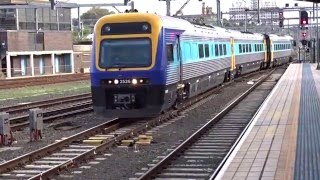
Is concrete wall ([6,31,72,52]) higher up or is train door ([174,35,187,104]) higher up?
concrete wall ([6,31,72,52])

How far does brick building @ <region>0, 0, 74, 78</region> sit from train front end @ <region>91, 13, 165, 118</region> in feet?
127

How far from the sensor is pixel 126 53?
15.4 meters

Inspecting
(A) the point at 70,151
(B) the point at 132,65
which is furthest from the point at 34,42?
(A) the point at 70,151

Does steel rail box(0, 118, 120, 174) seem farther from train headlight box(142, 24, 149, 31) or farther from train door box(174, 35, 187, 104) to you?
train door box(174, 35, 187, 104)

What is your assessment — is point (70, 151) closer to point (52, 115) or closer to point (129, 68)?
point (129, 68)

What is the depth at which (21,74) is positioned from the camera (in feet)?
186

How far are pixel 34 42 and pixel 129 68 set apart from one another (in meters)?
48.9

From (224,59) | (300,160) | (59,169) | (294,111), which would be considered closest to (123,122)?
(294,111)

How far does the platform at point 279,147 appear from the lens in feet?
28.1

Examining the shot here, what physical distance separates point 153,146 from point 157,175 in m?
3.07

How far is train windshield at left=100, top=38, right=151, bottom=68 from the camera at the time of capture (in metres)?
15.3

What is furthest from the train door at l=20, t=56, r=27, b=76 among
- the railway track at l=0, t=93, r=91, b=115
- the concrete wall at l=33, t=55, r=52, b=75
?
the railway track at l=0, t=93, r=91, b=115

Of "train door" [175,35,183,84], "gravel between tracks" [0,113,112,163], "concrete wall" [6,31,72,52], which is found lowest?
"gravel between tracks" [0,113,112,163]

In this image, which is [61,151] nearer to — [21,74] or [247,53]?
[247,53]
